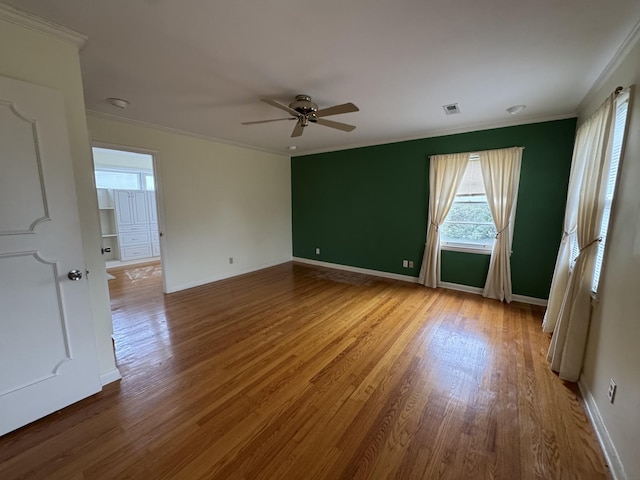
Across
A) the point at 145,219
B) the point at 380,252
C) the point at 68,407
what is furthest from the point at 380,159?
the point at 145,219

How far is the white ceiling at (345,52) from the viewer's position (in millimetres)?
1492

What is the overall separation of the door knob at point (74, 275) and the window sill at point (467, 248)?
14.3 feet

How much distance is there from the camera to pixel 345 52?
6.23ft

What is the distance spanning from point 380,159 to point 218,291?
3543mm

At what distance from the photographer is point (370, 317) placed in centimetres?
322

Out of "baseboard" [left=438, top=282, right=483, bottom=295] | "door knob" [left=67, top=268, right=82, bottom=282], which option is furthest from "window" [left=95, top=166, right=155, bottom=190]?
"baseboard" [left=438, top=282, right=483, bottom=295]

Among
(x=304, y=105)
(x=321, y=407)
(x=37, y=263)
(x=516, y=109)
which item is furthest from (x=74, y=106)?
(x=516, y=109)

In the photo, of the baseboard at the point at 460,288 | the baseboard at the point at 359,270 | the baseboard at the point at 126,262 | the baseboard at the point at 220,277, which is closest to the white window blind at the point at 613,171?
the baseboard at the point at 460,288

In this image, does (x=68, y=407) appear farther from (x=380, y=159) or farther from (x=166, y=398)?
(x=380, y=159)

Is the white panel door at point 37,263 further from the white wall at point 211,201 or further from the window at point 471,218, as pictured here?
the window at point 471,218

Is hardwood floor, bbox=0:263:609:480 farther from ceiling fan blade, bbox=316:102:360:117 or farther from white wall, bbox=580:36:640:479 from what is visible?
ceiling fan blade, bbox=316:102:360:117

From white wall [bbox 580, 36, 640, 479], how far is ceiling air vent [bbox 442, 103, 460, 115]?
1.25 m

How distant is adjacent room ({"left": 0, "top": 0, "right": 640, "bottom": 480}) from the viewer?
1.48m

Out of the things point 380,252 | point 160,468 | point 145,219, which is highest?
point 145,219
